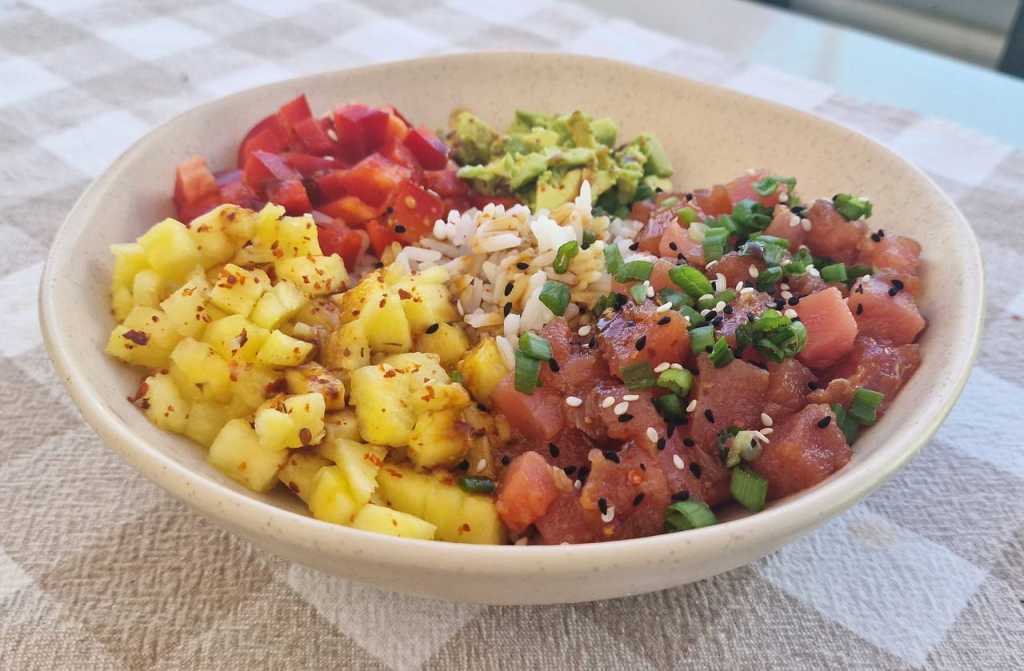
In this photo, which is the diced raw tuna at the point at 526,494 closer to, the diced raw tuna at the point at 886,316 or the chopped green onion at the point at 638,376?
the chopped green onion at the point at 638,376

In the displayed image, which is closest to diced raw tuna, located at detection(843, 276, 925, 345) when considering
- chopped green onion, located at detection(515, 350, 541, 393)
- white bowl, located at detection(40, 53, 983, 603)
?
white bowl, located at detection(40, 53, 983, 603)

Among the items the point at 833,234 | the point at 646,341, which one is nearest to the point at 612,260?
the point at 646,341

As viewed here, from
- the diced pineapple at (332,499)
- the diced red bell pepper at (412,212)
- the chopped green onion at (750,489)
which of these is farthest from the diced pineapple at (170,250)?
the chopped green onion at (750,489)

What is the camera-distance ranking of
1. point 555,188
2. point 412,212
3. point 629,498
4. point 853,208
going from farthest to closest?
point 555,188, point 412,212, point 853,208, point 629,498

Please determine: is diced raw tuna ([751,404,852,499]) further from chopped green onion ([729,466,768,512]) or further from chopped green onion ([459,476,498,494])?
chopped green onion ([459,476,498,494])

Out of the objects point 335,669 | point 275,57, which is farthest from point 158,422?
point 275,57

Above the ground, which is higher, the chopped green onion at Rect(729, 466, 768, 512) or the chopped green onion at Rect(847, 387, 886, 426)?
the chopped green onion at Rect(847, 387, 886, 426)

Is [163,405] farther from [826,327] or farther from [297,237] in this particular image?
[826,327]
